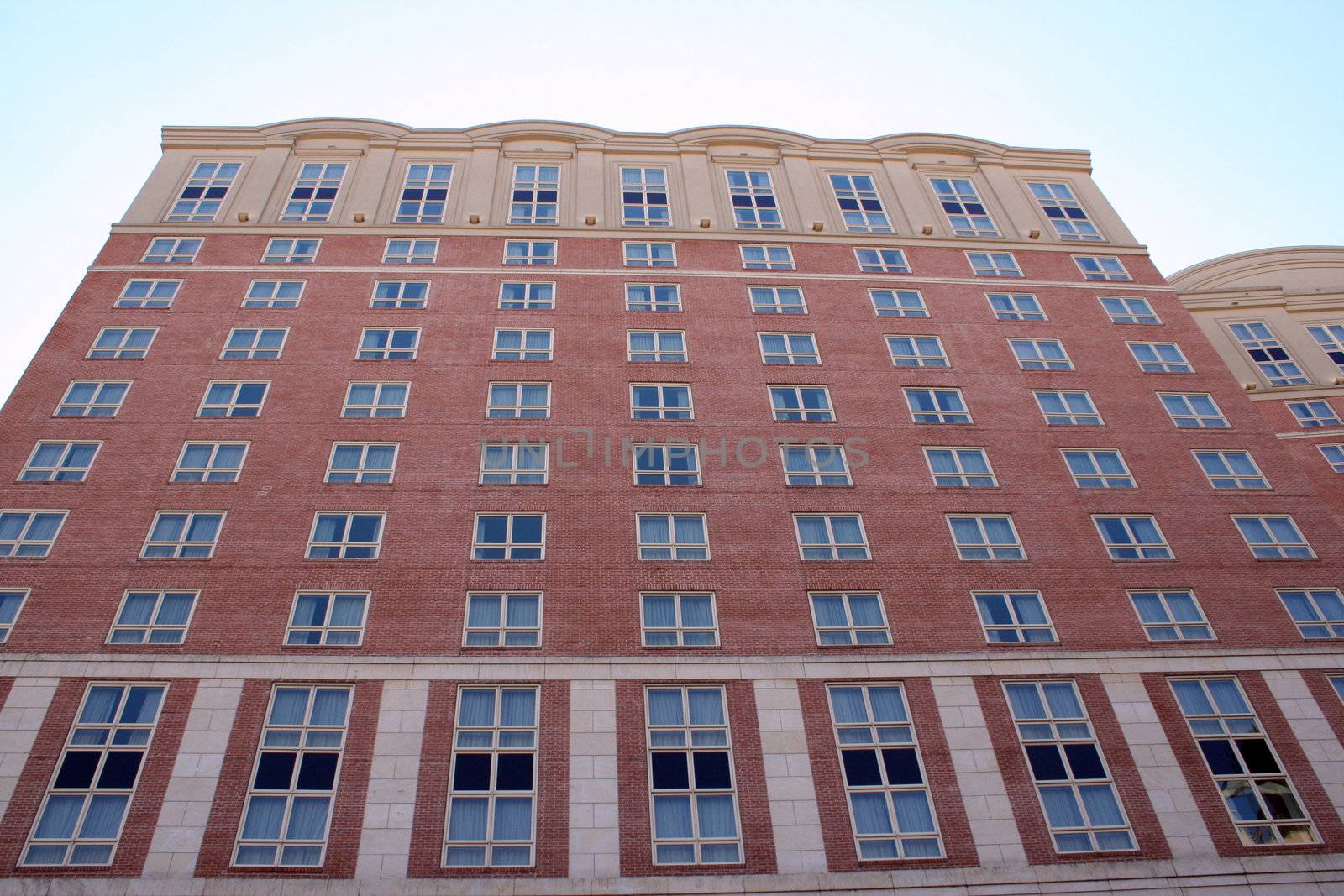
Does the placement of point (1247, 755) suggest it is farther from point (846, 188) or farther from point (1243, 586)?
point (846, 188)

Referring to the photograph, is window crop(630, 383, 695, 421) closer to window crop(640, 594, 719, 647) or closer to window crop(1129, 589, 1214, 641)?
window crop(640, 594, 719, 647)

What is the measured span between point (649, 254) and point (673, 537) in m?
16.2

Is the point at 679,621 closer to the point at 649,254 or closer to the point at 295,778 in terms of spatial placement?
the point at 295,778

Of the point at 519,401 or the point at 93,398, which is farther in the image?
the point at 519,401

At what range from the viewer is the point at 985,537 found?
111ft

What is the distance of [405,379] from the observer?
122 ft

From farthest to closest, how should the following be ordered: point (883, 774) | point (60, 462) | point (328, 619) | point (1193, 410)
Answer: point (1193, 410), point (60, 462), point (328, 619), point (883, 774)

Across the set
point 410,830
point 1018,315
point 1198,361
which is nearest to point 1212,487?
point 1198,361

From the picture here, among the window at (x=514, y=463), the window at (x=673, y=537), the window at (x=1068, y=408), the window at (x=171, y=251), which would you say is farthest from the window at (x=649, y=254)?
the window at (x=171, y=251)

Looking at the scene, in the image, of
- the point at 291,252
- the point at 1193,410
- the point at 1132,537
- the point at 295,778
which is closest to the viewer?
the point at 295,778

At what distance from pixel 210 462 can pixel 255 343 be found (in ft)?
20.9

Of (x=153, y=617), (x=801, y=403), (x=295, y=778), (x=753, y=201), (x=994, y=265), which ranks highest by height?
(x=753, y=201)

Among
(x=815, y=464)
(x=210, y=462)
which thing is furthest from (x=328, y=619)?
(x=815, y=464)

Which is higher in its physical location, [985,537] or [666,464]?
[666,464]
